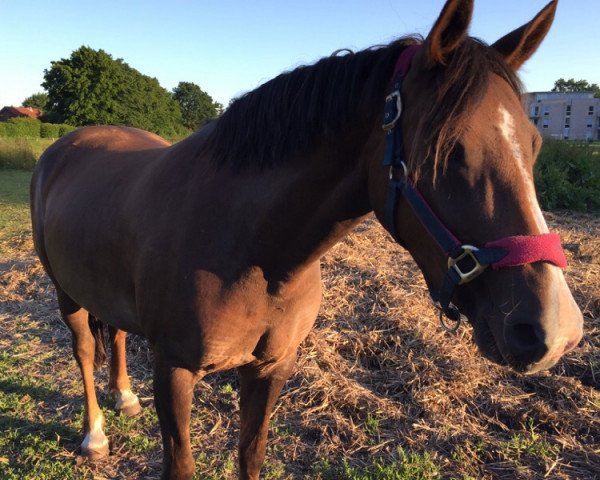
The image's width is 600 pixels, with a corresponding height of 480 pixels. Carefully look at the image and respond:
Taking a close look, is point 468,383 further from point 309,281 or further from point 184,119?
point 184,119

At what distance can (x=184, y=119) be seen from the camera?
6756 centimetres

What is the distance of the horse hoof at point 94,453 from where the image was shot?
2840 mm

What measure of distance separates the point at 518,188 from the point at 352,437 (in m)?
2.29

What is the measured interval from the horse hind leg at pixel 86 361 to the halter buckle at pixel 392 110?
259 cm

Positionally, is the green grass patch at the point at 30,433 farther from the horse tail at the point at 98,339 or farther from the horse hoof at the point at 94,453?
the horse tail at the point at 98,339

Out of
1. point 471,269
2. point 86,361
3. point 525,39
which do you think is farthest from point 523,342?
point 86,361

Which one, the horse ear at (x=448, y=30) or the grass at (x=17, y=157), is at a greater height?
the horse ear at (x=448, y=30)

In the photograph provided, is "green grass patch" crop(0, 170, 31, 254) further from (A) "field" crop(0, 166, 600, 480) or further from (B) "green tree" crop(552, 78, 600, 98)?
(B) "green tree" crop(552, 78, 600, 98)

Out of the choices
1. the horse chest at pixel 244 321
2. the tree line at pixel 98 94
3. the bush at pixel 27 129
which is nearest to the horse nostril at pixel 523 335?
the horse chest at pixel 244 321

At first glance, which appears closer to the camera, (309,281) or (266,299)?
(266,299)

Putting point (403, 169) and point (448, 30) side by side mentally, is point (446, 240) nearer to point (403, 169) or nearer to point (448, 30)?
point (403, 169)

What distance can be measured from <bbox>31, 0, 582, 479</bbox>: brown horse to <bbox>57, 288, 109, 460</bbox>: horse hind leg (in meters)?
0.43

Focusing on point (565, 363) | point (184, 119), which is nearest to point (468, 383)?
point (565, 363)

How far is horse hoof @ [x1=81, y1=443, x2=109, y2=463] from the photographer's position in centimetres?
284
